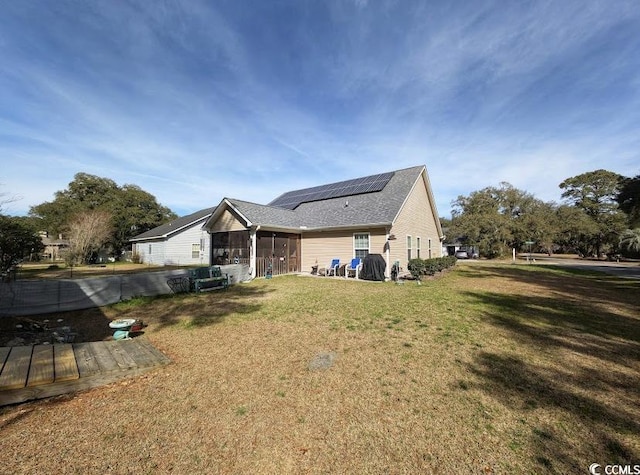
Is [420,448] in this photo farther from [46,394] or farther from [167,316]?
[167,316]

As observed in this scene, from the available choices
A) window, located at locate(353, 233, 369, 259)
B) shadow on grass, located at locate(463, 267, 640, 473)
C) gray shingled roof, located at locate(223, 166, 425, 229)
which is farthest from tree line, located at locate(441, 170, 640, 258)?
shadow on grass, located at locate(463, 267, 640, 473)

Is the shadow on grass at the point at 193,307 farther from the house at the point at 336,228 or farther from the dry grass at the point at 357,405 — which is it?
the house at the point at 336,228

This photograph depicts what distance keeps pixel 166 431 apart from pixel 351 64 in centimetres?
1437

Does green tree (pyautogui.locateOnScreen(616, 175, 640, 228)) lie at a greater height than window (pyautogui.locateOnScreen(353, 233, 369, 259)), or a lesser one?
greater

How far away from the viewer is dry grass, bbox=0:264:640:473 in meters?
2.46

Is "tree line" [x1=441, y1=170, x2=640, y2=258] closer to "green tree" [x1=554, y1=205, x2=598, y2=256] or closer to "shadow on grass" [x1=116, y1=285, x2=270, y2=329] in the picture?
"green tree" [x1=554, y1=205, x2=598, y2=256]

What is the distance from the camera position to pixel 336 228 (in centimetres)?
1542

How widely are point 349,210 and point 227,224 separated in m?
Result: 7.64

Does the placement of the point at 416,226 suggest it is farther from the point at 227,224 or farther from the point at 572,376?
the point at 572,376

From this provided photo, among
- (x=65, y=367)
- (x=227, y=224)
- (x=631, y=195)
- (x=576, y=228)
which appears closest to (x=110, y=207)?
(x=227, y=224)

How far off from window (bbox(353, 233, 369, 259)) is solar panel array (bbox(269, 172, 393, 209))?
417cm

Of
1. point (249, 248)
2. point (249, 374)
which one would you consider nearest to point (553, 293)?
point (249, 374)

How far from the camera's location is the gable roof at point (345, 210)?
14539 millimetres

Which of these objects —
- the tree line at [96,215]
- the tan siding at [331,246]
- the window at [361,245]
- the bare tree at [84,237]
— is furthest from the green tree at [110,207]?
the window at [361,245]
